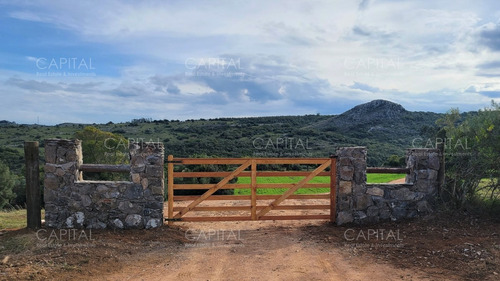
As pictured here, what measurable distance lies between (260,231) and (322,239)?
1492 mm

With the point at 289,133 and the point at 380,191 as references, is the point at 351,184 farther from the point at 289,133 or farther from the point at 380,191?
the point at 289,133

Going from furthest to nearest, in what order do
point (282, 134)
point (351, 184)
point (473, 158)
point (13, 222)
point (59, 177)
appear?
point (282, 134), point (13, 222), point (351, 184), point (473, 158), point (59, 177)

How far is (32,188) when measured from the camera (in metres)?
8.50

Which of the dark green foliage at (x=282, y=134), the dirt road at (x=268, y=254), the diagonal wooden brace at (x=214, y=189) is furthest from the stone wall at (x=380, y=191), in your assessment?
the dark green foliage at (x=282, y=134)

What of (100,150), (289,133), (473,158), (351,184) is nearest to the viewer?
(473,158)

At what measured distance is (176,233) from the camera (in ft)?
27.6

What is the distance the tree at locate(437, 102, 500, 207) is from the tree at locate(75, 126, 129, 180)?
13.8 metres

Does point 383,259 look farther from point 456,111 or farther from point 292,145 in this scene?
point 292,145

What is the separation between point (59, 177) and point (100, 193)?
3.29ft

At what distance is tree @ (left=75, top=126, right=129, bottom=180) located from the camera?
17016mm

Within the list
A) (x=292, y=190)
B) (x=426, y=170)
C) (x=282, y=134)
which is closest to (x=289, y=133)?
(x=282, y=134)

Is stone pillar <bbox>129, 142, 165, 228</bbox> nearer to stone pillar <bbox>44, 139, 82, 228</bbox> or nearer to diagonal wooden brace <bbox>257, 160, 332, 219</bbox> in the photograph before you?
stone pillar <bbox>44, 139, 82, 228</bbox>

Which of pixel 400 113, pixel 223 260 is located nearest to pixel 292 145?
pixel 400 113

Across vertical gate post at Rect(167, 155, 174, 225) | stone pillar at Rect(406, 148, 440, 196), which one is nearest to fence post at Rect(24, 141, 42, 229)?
vertical gate post at Rect(167, 155, 174, 225)
